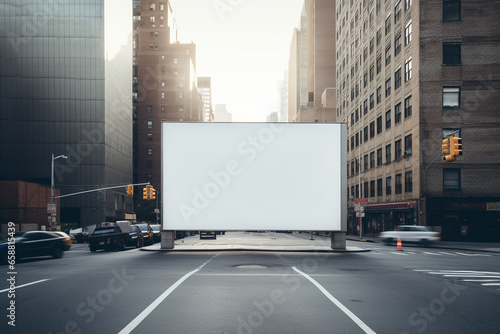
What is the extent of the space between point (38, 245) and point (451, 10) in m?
39.2

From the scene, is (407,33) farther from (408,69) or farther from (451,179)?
(451,179)

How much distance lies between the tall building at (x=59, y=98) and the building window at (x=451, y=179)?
4981cm

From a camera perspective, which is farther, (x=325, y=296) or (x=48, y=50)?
(x=48, y=50)

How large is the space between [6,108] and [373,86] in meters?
52.2

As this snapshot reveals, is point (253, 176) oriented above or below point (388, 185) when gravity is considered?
above

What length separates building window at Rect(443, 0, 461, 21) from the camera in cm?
4181

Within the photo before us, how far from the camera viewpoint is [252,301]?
9.80 metres

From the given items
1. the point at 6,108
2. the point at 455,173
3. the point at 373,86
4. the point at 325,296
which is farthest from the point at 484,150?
the point at 6,108

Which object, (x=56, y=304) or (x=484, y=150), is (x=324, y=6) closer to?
(x=484, y=150)

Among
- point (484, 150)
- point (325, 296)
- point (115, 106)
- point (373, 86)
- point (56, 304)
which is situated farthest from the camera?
point (115, 106)

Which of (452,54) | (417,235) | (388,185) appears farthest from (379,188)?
(417,235)

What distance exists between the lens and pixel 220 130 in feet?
83.7

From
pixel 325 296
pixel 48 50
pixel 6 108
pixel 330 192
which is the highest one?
pixel 48 50

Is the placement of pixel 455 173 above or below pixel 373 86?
below
